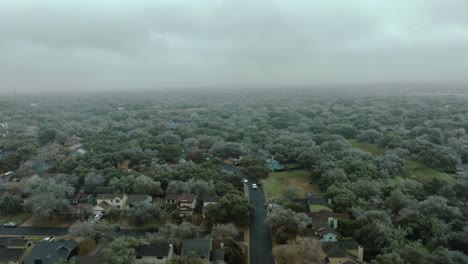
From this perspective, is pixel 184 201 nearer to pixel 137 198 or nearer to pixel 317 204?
pixel 137 198

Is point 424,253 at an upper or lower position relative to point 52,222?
upper

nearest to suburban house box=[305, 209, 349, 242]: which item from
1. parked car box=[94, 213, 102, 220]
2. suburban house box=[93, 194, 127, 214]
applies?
suburban house box=[93, 194, 127, 214]

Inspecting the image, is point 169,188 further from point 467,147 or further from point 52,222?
point 467,147

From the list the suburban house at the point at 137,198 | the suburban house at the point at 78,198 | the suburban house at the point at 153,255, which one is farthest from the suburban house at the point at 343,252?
the suburban house at the point at 78,198

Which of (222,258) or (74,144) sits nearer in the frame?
(222,258)

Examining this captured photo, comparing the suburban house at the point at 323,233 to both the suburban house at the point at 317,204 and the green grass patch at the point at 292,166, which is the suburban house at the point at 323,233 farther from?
the green grass patch at the point at 292,166

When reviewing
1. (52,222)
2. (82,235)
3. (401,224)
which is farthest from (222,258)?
(52,222)

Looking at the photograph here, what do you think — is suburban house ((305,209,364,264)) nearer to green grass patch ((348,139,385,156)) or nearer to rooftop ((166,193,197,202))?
rooftop ((166,193,197,202))
